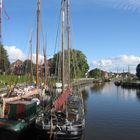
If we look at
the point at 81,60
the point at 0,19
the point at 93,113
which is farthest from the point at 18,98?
the point at 81,60

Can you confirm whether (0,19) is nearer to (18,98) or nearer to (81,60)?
(18,98)

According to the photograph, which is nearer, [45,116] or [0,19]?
[45,116]

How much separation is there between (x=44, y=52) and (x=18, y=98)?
1997 cm

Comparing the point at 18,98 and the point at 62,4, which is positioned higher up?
the point at 62,4

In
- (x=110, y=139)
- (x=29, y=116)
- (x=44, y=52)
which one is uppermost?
(x=44, y=52)

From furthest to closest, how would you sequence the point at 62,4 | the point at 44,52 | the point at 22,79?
the point at 22,79, the point at 44,52, the point at 62,4

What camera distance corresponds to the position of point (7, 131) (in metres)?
26.5

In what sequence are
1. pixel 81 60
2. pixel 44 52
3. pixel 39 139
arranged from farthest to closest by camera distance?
pixel 81 60 → pixel 44 52 → pixel 39 139

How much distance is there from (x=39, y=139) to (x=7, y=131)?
3.28 metres

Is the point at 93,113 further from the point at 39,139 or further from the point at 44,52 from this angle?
the point at 39,139

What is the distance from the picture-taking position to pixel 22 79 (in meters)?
79.6

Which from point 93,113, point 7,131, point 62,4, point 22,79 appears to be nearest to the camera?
point 7,131

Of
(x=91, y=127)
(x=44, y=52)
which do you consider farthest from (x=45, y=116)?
(x=44, y=52)

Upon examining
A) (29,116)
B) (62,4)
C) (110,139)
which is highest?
(62,4)
